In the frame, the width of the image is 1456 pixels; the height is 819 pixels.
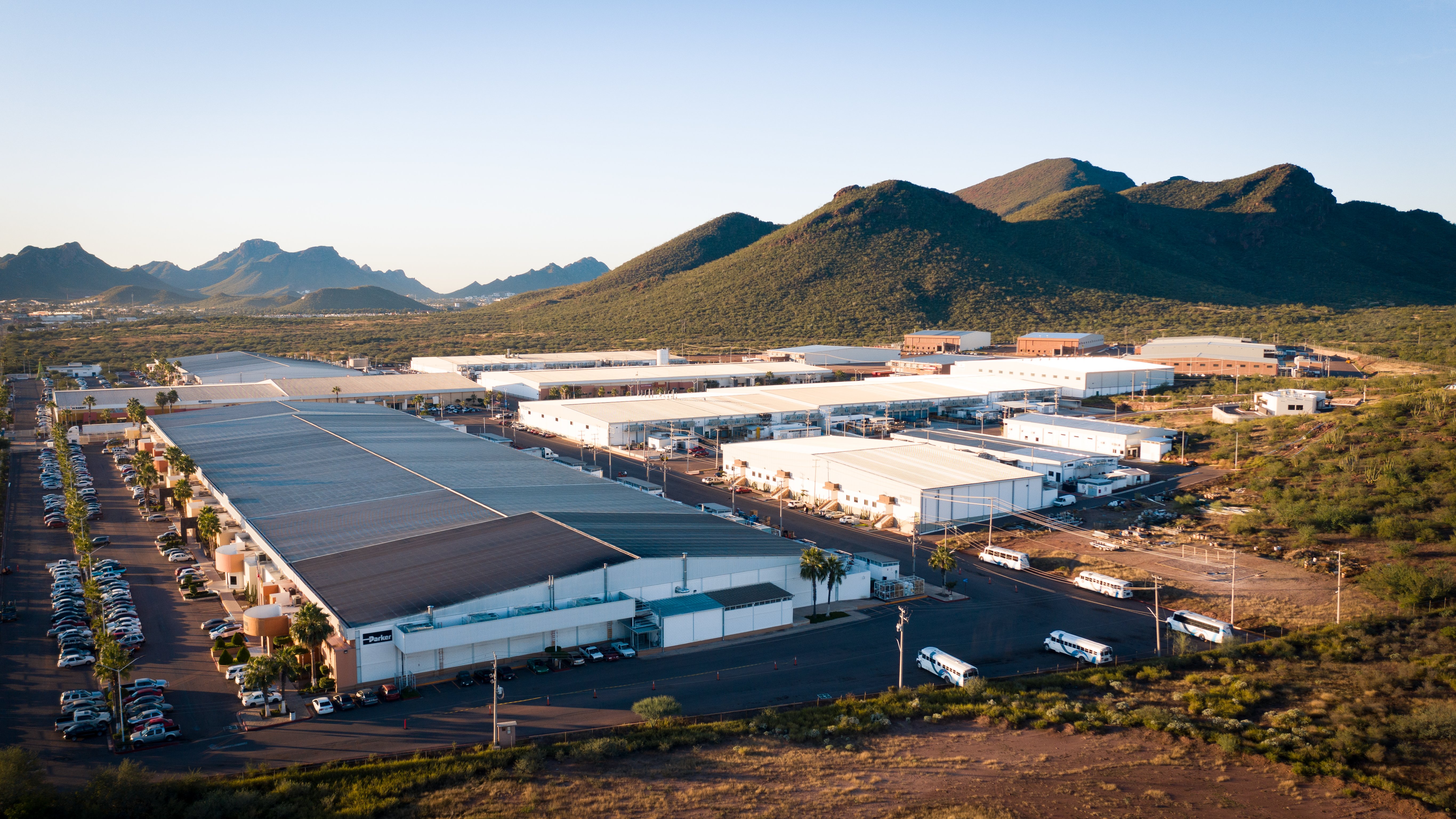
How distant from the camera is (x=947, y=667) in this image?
27.3 m

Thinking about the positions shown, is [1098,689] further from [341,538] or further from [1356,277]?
[1356,277]

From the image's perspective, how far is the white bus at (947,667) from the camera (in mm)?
26891

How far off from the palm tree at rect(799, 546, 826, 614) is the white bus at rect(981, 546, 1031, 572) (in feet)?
32.9

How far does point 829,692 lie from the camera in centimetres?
2623

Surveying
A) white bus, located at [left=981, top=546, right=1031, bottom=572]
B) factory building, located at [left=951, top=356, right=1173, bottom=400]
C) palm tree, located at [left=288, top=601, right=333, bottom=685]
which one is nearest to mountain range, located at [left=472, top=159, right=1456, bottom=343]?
factory building, located at [left=951, top=356, right=1173, bottom=400]

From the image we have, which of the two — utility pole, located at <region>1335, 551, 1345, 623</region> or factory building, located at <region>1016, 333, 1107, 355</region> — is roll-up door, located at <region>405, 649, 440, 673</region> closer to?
utility pole, located at <region>1335, 551, 1345, 623</region>

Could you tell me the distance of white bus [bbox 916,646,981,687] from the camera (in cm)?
2689

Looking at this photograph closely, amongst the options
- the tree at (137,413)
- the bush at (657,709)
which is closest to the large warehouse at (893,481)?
the bush at (657,709)

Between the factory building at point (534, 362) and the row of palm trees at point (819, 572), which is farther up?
the factory building at point (534, 362)

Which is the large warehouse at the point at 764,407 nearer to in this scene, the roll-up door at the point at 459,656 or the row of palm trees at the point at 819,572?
the row of palm trees at the point at 819,572

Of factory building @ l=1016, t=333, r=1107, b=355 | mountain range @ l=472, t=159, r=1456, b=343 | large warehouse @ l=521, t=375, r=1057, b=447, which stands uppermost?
mountain range @ l=472, t=159, r=1456, b=343

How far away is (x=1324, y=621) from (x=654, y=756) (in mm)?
24795

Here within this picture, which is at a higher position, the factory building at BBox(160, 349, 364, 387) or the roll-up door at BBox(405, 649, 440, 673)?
the factory building at BBox(160, 349, 364, 387)

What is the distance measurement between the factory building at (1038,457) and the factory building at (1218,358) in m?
42.4
